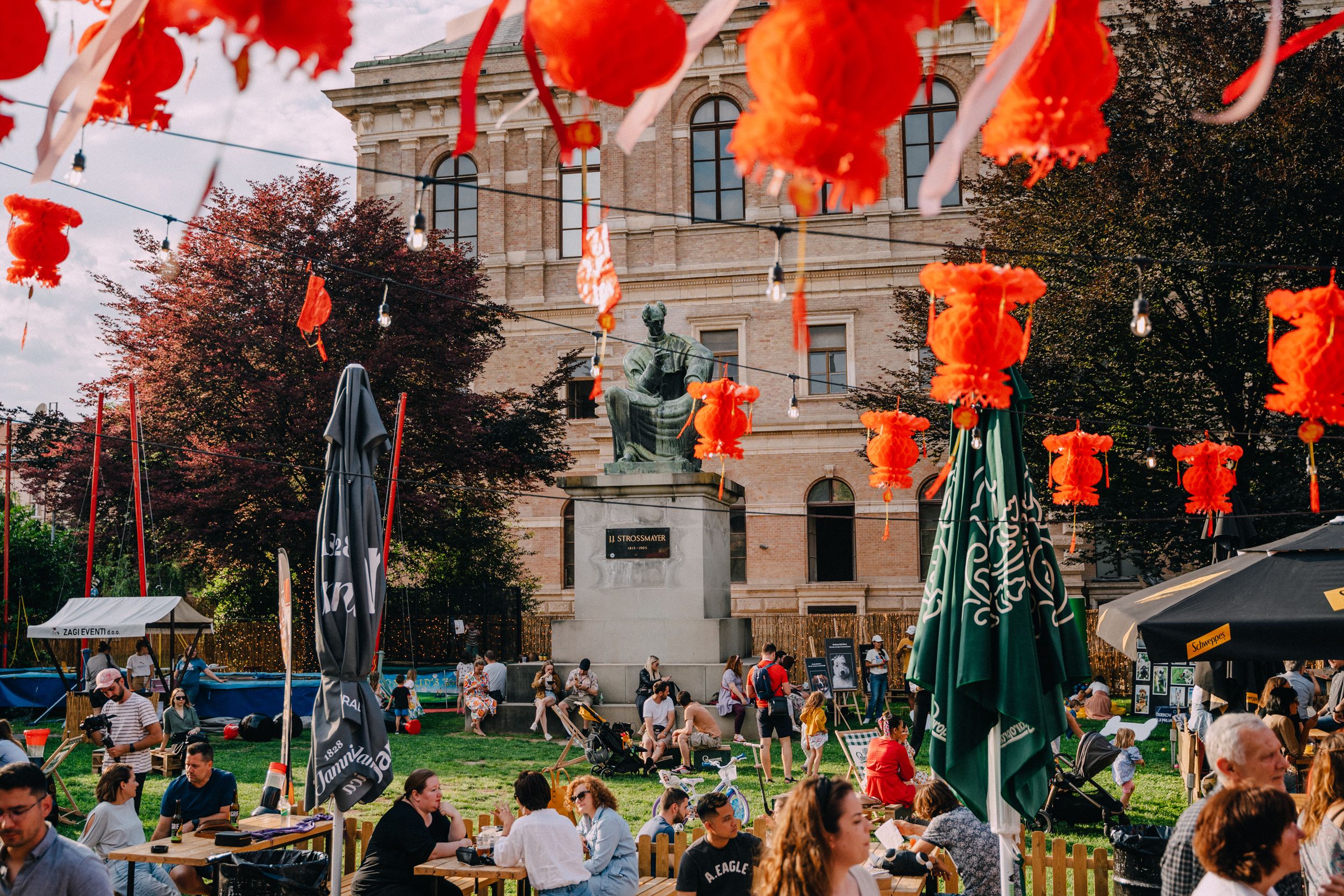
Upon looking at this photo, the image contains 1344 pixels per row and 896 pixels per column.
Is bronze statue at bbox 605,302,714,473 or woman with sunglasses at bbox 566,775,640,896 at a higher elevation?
bronze statue at bbox 605,302,714,473

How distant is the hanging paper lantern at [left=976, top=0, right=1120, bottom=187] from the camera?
1.93 meters

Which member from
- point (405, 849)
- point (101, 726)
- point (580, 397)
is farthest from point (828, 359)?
point (405, 849)

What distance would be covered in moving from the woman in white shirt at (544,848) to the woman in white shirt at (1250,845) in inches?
174

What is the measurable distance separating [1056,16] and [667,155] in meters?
34.4

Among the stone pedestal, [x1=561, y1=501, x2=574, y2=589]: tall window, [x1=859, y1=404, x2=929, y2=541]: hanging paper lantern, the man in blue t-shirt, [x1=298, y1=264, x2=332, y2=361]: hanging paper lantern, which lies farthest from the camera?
[x1=561, y1=501, x2=574, y2=589]: tall window

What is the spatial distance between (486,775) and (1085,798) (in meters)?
7.21

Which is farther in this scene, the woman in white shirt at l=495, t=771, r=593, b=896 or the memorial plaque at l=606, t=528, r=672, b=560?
the memorial plaque at l=606, t=528, r=672, b=560

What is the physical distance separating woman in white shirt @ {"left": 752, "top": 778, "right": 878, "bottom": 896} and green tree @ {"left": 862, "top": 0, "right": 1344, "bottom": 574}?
17460 millimetres

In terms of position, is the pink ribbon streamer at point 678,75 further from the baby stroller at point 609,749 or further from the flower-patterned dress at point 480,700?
the flower-patterned dress at point 480,700

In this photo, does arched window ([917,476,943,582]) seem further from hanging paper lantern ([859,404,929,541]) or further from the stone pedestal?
hanging paper lantern ([859,404,929,541])

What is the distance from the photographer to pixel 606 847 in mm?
7641

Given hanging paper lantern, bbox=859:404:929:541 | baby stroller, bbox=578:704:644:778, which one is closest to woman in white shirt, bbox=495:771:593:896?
baby stroller, bbox=578:704:644:778

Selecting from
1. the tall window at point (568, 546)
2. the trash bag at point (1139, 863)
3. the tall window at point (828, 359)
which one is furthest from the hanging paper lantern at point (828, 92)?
the tall window at point (568, 546)

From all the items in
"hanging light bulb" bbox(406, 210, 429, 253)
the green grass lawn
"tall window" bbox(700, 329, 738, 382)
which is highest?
"tall window" bbox(700, 329, 738, 382)
